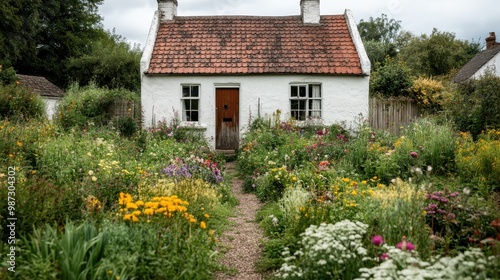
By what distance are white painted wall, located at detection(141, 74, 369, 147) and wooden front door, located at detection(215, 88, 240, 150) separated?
0.69ft

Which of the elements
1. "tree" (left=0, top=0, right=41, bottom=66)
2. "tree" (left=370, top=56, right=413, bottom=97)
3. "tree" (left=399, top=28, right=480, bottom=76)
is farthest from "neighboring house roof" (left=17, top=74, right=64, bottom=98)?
"tree" (left=399, top=28, right=480, bottom=76)

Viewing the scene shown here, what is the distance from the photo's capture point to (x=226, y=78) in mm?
14828

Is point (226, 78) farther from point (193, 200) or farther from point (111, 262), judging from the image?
point (111, 262)

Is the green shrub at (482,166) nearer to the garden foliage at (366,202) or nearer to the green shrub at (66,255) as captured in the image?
the garden foliage at (366,202)

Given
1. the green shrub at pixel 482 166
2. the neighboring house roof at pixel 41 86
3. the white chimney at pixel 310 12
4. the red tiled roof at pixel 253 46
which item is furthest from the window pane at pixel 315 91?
the neighboring house roof at pixel 41 86

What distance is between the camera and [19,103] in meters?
13.5

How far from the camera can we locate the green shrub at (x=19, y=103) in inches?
513

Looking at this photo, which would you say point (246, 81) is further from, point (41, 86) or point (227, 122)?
point (41, 86)

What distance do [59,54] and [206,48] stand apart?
81.4ft

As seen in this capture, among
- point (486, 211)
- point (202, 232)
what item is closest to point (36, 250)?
point (202, 232)

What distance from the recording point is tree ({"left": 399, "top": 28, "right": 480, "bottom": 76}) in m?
35.0

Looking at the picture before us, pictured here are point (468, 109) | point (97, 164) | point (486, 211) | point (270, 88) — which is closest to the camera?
point (486, 211)

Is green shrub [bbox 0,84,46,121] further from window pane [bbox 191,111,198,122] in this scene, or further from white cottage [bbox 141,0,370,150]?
window pane [bbox 191,111,198,122]

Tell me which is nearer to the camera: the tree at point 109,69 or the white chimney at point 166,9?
the white chimney at point 166,9
